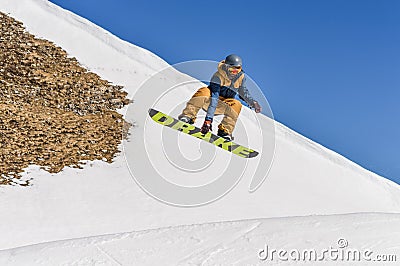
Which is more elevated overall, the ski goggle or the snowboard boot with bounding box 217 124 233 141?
the ski goggle

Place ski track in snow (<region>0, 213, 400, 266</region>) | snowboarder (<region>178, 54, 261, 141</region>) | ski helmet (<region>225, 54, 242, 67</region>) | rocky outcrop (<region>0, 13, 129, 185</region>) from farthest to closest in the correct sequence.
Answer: rocky outcrop (<region>0, 13, 129, 185</region>) → snowboarder (<region>178, 54, 261, 141</region>) → ski helmet (<region>225, 54, 242, 67</region>) → ski track in snow (<region>0, 213, 400, 266</region>)

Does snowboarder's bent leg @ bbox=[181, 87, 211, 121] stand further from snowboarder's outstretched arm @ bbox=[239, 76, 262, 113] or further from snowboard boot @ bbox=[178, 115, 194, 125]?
snowboarder's outstretched arm @ bbox=[239, 76, 262, 113]

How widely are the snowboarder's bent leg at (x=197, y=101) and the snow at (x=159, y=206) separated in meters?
2.06

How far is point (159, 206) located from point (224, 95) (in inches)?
185

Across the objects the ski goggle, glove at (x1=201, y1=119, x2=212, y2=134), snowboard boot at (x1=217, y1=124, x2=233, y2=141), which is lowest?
glove at (x1=201, y1=119, x2=212, y2=134)

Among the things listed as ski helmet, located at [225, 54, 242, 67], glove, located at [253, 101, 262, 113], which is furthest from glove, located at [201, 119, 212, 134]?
ski helmet, located at [225, 54, 242, 67]

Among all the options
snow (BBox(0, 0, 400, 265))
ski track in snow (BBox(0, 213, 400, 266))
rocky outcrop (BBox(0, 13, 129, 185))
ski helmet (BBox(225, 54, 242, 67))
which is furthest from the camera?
rocky outcrop (BBox(0, 13, 129, 185))

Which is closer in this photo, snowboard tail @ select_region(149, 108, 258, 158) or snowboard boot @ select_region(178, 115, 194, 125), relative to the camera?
snowboard boot @ select_region(178, 115, 194, 125)

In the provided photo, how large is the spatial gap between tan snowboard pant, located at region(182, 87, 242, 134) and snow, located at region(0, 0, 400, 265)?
2.07m

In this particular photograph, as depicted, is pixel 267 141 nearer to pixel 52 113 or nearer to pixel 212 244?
pixel 52 113

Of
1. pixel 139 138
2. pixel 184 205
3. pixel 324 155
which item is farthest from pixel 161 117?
pixel 324 155

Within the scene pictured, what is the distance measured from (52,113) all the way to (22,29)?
6.25 m

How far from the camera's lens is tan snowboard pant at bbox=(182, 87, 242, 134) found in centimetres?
859

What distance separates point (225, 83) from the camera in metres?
8.53
